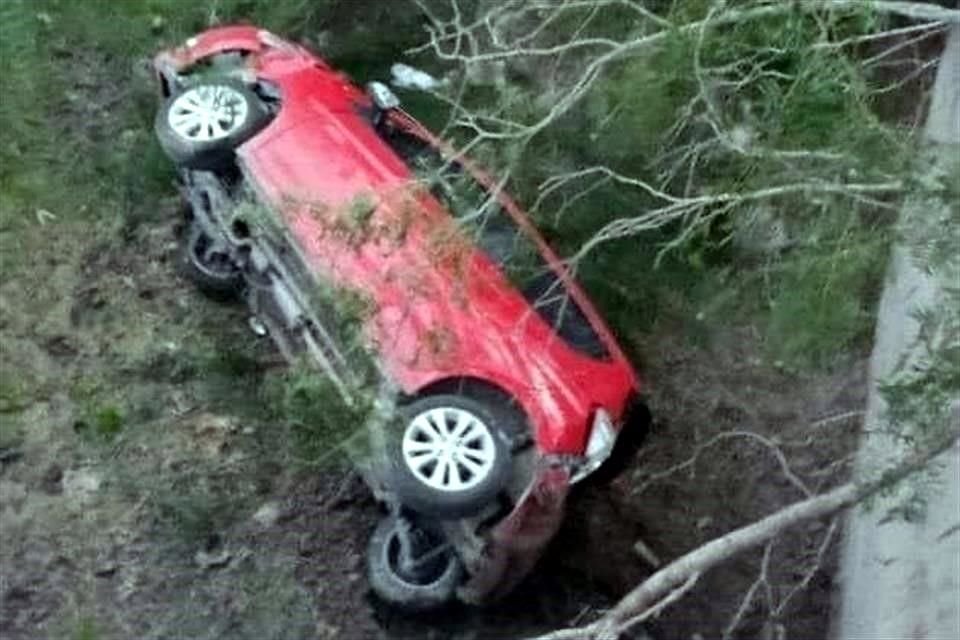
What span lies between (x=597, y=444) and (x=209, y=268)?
2.03 meters

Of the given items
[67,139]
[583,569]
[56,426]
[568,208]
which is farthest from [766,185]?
[67,139]

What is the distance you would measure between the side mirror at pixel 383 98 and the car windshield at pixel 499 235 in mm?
81

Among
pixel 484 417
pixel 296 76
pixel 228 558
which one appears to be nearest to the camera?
pixel 484 417

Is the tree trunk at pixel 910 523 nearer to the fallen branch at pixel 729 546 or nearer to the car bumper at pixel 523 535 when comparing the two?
the fallen branch at pixel 729 546

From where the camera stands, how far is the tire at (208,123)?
26.9ft

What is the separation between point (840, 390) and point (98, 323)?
2.82 meters

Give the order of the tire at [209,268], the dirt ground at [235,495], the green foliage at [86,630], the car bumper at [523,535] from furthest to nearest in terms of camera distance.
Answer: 1. the tire at [209,268]
2. the dirt ground at [235,495]
3. the green foliage at [86,630]
4. the car bumper at [523,535]

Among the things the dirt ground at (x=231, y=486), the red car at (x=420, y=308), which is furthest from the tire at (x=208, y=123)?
the dirt ground at (x=231, y=486)

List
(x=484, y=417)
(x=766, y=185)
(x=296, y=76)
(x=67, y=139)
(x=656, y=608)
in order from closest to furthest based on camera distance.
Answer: (x=656, y=608) < (x=766, y=185) < (x=484, y=417) < (x=296, y=76) < (x=67, y=139)

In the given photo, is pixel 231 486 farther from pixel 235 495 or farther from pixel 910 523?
pixel 910 523

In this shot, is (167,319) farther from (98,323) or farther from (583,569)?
(583,569)

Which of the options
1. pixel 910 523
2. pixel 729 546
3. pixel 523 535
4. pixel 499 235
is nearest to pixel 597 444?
pixel 523 535

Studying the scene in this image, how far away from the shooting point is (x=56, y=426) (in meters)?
8.34

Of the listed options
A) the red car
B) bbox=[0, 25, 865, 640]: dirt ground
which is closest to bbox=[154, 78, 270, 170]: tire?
the red car
